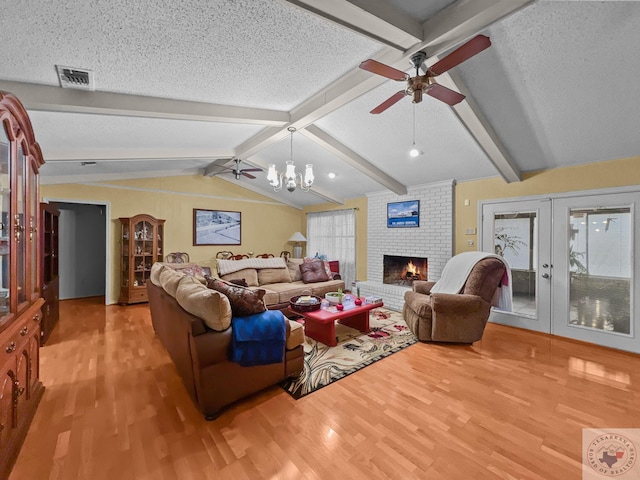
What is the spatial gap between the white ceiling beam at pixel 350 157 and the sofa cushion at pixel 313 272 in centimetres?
198

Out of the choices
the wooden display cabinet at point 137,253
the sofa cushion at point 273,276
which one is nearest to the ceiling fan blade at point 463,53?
the sofa cushion at point 273,276

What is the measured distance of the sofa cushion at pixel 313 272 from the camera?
5.22 m

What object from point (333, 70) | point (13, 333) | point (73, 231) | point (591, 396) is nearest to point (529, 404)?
point (591, 396)

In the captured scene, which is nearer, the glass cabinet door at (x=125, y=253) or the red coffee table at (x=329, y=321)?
the red coffee table at (x=329, y=321)

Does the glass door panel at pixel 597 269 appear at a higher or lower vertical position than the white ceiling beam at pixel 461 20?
lower

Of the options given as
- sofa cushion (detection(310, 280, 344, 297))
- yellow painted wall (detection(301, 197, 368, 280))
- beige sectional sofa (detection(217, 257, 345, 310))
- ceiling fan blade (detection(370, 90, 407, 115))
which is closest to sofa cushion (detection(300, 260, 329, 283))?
beige sectional sofa (detection(217, 257, 345, 310))

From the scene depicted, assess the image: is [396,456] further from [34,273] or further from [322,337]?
[34,273]

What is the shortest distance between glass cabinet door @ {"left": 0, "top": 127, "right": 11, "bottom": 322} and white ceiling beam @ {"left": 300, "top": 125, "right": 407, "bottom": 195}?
8.98 feet

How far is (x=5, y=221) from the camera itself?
1701mm

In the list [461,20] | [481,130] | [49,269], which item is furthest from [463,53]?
[49,269]

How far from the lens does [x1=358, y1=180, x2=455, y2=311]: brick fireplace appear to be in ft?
15.6

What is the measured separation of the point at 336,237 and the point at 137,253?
4.22 m

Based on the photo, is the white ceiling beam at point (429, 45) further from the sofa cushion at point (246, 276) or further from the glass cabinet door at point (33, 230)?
the sofa cushion at point (246, 276)

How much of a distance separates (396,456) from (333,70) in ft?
9.60
